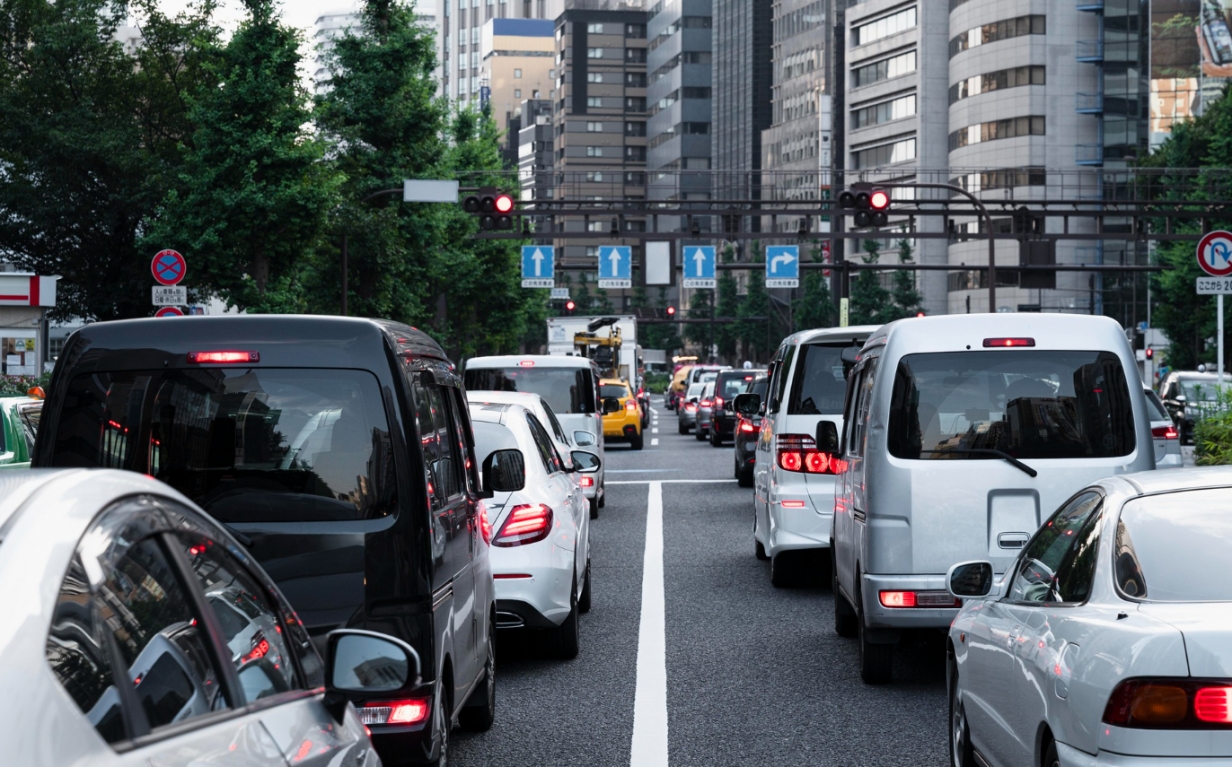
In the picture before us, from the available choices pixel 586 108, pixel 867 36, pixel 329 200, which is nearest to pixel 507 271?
pixel 329 200

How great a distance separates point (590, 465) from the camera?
41.1 feet

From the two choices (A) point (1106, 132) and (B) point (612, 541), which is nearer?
(B) point (612, 541)

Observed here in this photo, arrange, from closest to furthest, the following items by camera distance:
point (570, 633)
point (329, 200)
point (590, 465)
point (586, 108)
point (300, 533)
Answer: point (300, 533)
point (570, 633)
point (590, 465)
point (329, 200)
point (586, 108)

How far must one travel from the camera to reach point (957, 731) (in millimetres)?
6191

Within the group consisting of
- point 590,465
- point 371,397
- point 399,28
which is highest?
point 399,28

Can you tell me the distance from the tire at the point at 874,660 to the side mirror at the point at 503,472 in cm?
199

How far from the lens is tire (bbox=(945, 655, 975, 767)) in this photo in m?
5.99

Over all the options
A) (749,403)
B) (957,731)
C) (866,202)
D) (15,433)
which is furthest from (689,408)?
(957,731)

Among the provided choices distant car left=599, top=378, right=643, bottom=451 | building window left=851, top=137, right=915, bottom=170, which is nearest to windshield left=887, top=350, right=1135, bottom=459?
distant car left=599, top=378, right=643, bottom=451

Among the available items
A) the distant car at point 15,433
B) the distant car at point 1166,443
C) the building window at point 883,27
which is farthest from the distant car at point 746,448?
the building window at point 883,27

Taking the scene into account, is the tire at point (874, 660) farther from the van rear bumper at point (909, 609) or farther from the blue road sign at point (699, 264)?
the blue road sign at point (699, 264)

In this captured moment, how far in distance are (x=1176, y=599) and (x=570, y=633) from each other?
5.63m

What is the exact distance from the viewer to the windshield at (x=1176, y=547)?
4.35 m

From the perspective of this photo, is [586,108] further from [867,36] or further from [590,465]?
[590,465]
